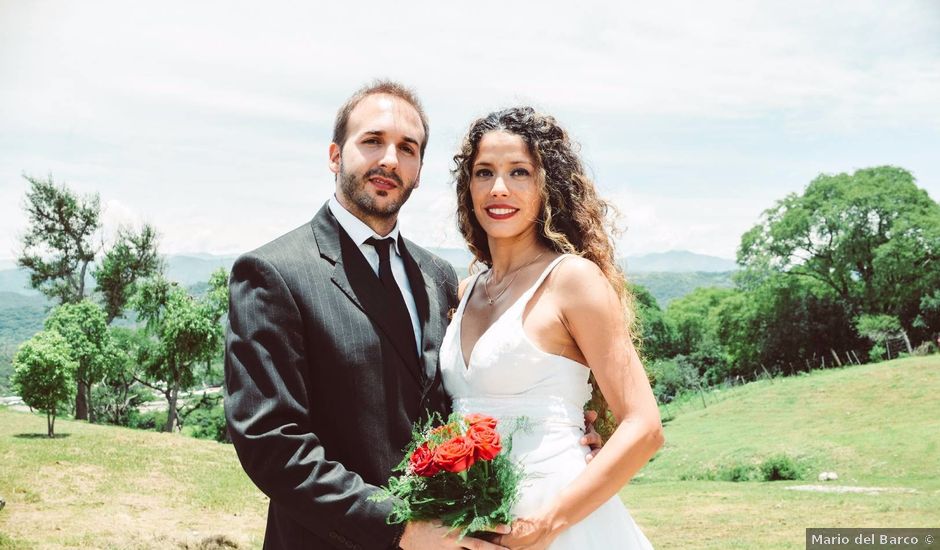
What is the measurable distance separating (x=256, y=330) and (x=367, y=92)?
164cm

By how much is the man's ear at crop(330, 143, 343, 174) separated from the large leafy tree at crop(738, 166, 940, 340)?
5936 cm

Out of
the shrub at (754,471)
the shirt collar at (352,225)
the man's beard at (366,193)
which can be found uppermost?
the man's beard at (366,193)

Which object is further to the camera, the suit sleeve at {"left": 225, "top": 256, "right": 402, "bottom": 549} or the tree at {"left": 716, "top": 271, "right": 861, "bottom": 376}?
the tree at {"left": 716, "top": 271, "right": 861, "bottom": 376}

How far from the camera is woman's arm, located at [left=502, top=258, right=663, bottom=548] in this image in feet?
11.4

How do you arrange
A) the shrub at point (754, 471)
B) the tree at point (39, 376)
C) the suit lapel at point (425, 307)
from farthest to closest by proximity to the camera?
the tree at point (39, 376), the shrub at point (754, 471), the suit lapel at point (425, 307)

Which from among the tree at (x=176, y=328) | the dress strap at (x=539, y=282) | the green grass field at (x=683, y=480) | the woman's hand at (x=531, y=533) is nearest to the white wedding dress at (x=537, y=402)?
the dress strap at (x=539, y=282)

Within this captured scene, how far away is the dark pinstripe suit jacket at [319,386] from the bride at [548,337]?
0.44 metres

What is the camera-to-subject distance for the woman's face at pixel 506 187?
433cm

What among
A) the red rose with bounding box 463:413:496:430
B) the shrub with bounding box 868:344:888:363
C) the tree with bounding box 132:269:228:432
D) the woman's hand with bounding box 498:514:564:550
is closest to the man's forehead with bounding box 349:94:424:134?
the red rose with bounding box 463:413:496:430

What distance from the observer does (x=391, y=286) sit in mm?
3854

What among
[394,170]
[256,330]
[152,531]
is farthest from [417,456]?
[152,531]

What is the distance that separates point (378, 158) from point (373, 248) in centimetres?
50

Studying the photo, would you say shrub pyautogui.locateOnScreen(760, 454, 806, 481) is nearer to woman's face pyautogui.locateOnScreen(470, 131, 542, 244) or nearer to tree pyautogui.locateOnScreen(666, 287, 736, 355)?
woman's face pyautogui.locateOnScreen(470, 131, 542, 244)

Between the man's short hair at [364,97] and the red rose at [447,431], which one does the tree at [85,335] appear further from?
the red rose at [447,431]
